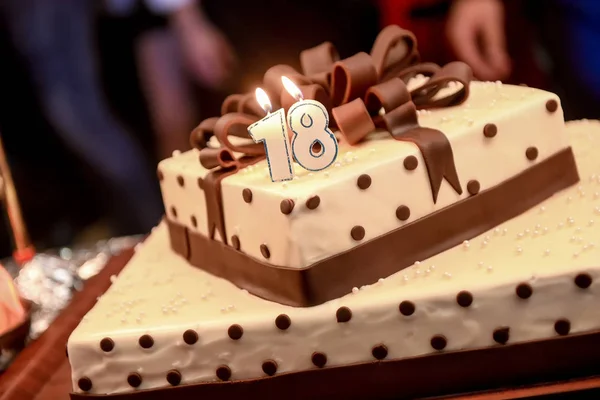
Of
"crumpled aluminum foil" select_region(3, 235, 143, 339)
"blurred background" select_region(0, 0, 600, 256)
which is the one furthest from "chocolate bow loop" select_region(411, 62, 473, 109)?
"crumpled aluminum foil" select_region(3, 235, 143, 339)

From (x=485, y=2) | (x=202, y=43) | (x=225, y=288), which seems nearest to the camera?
(x=225, y=288)

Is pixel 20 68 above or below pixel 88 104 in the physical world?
above

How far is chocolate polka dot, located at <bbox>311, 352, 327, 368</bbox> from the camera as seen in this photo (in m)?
1.49

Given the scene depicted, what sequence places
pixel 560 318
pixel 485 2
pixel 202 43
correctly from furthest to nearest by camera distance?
pixel 202 43 < pixel 485 2 < pixel 560 318

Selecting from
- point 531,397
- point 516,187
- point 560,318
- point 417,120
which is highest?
point 417,120

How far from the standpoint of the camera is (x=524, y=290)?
142 cm

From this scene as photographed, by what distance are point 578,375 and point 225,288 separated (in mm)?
834

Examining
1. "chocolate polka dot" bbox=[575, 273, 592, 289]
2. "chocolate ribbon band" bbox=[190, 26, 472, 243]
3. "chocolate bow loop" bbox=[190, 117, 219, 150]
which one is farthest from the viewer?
"chocolate bow loop" bbox=[190, 117, 219, 150]

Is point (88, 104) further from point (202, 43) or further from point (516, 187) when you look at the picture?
point (516, 187)

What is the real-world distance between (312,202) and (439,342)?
16.1 inches

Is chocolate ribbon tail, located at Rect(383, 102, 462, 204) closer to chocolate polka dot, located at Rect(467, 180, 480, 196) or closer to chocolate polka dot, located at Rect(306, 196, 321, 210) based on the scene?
chocolate polka dot, located at Rect(467, 180, 480, 196)

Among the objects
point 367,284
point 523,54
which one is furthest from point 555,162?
point 523,54

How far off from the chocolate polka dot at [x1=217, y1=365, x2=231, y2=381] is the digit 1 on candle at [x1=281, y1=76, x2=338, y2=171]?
490mm

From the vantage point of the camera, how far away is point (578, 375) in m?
1.46
